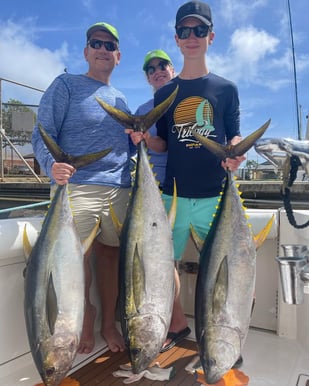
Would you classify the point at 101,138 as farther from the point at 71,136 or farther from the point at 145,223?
the point at 145,223

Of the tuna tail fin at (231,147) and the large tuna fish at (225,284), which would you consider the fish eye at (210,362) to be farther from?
the tuna tail fin at (231,147)

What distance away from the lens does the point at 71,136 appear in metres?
2.12

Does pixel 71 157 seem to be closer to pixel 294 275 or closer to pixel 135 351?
pixel 135 351

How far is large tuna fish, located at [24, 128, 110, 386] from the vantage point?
152 centimetres

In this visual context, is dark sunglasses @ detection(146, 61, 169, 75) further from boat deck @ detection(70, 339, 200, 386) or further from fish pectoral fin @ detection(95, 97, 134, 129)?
boat deck @ detection(70, 339, 200, 386)

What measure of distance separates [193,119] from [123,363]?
145 centimetres

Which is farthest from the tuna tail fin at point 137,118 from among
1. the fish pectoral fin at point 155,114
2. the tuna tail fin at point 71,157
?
the tuna tail fin at point 71,157

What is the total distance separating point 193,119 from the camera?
6.68 feet

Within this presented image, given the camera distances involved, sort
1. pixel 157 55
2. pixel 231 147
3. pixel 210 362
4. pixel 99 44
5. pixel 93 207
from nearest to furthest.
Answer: pixel 210 362, pixel 231 147, pixel 93 207, pixel 99 44, pixel 157 55

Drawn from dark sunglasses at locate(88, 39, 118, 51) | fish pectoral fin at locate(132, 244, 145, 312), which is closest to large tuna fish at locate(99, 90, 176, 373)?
fish pectoral fin at locate(132, 244, 145, 312)

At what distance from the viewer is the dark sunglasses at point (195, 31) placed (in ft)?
6.56

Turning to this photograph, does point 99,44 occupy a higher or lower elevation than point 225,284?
higher

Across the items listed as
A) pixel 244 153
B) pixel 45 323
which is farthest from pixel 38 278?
pixel 244 153

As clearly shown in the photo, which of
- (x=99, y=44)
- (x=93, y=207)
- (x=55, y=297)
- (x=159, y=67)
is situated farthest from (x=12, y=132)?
(x=55, y=297)
